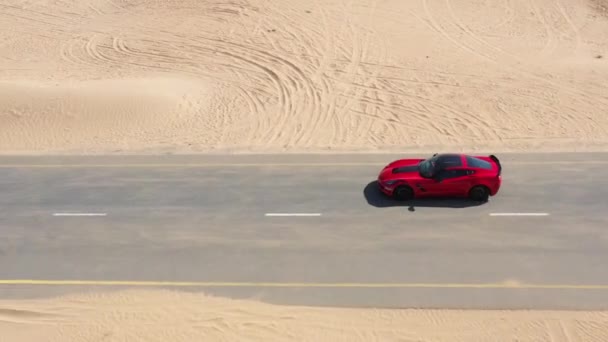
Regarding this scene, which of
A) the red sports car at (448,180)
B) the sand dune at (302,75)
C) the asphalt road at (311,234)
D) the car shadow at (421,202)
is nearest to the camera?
the asphalt road at (311,234)

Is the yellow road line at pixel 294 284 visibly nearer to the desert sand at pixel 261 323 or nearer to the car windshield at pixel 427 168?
the desert sand at pixel 261 323

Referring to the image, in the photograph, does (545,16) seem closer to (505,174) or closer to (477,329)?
(505,174)

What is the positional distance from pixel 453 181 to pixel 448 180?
0.46ft

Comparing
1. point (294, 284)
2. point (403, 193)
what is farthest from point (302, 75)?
point (294, 284)

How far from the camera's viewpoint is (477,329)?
1042 centimetres

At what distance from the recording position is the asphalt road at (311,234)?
1184cm

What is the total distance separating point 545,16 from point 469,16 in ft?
15.3

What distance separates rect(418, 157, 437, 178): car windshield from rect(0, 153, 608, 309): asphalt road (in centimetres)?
89

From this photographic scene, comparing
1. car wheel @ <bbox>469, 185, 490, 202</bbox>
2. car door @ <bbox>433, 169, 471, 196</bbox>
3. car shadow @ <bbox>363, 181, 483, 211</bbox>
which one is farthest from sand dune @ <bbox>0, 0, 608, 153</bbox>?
car wheel @ <bbox>469, 185, 490, 202</bbox>

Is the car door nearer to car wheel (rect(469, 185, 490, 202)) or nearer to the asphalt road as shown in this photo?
car wheel (rect(469, 185, 490, 202))

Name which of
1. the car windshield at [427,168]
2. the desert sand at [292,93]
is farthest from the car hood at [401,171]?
the desert sand at [292,93]

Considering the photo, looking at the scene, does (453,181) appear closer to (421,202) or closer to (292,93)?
(421,202)

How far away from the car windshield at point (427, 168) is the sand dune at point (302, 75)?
13.2 ft

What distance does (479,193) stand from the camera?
14.9 m
